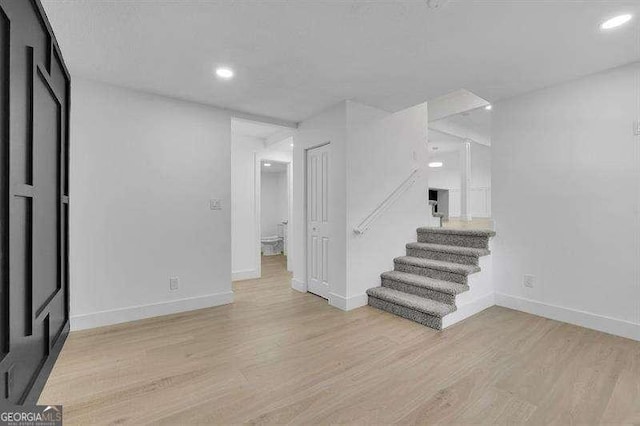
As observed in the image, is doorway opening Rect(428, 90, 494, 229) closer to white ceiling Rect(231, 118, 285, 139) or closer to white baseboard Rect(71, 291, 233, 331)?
white ceiling Rect(231, 118, 285, 139)

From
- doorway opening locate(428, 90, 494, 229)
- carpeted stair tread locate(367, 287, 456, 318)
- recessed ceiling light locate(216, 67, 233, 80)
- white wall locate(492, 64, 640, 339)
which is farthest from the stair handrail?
recessed ceiling light locate(216, 67, 233, 80)

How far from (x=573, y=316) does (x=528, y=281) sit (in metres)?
0.49

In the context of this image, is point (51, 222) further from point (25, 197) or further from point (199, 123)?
point (199, 123)

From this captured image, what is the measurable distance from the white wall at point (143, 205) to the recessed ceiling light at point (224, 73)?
852 millimetres

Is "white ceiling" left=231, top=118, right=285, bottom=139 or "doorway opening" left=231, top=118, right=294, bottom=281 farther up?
"white ceiling" left=231, top=118, right=285, bottom=139

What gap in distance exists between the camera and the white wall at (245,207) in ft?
16.0

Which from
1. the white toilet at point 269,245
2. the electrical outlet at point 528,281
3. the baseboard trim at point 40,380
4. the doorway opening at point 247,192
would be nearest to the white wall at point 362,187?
the doorway opening at point 247,192

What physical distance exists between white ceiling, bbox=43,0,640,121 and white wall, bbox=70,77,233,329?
33cm

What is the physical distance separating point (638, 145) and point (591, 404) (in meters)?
2.29

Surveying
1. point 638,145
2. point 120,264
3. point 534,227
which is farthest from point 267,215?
point 638,145

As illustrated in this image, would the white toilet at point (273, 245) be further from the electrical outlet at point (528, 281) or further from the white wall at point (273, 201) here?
the electrical outlet at point (528, 281)

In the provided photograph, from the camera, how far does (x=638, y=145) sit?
8.32 feet

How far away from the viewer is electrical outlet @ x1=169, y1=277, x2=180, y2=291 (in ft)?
10.7

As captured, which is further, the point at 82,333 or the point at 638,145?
the point at 82,333
